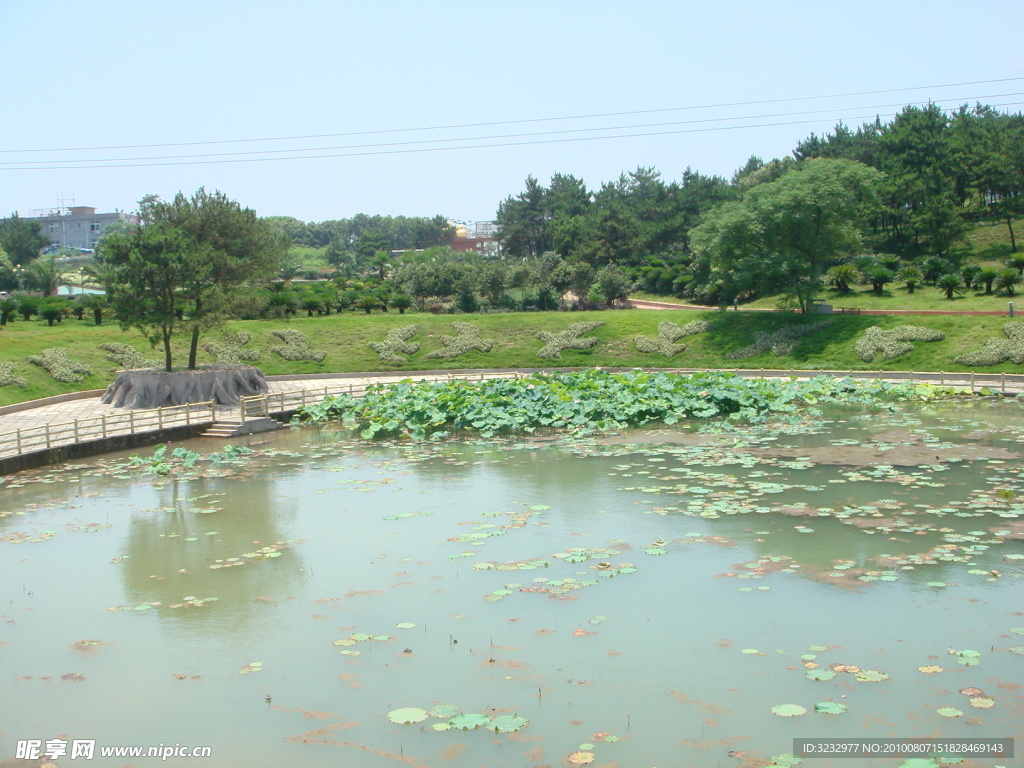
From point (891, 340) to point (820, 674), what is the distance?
103 feet

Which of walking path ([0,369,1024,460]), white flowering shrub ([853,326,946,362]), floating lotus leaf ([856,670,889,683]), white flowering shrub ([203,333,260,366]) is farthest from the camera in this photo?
white flowering shrub ([203,333,260,366])

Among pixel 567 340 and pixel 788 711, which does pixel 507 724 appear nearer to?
pixel 788 711

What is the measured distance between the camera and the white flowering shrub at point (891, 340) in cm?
3609

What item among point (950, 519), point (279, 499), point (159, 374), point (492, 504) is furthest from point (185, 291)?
point (950, 519)

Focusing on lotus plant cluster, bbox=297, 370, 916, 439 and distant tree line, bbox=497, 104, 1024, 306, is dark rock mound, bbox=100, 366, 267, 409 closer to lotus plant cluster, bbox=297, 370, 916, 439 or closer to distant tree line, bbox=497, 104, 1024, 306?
lotus plant cluster, bbox=297, 370, 916, 439

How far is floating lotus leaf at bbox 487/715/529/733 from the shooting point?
7.79m

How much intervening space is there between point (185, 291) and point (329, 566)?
21.8 metres

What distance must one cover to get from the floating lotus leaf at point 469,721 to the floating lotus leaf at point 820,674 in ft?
10.3

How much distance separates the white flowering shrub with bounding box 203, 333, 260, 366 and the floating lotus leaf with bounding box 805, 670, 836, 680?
117 ft

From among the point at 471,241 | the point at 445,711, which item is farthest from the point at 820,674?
the point at 471,241

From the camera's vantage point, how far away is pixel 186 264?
30.6 meters

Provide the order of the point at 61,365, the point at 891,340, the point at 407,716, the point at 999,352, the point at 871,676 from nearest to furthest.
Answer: the point at 407,716 → the point at 871,676 → the point at 999,352 → the point at 61,365 → the point at 891,340

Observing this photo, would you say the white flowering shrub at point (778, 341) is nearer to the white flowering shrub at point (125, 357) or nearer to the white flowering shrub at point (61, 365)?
the white flowering shrub at point (125, 357)

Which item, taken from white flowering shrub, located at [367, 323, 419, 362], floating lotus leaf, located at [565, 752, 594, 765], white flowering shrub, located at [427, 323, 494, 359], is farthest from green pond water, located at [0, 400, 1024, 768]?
white flowering shrub, located at [427, 323, 494, 359]
